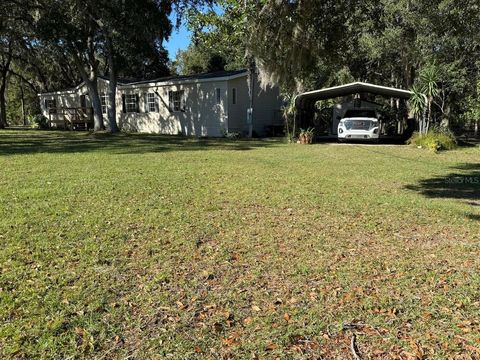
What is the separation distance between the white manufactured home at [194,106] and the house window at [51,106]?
4006mm

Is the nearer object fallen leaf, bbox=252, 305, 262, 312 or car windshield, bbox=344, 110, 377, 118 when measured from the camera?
fallen leaf, bbox=252, 305, 262, 312

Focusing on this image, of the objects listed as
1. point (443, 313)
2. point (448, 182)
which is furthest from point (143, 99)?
point (443, 313)

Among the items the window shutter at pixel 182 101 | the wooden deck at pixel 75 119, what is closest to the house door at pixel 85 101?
the wooden deck at pixel 75 119

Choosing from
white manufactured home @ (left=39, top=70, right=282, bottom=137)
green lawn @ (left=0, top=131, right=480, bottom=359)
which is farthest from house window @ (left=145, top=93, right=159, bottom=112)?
green lawn @ (left=0, top=131, right=480, bottom=359)

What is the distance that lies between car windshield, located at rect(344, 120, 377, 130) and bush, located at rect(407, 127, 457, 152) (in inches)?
75.0

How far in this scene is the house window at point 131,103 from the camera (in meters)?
25.7

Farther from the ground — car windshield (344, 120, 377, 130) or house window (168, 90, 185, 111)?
house window (168, 90, 185, 111)

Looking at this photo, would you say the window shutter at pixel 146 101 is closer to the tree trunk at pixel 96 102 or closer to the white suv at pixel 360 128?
the tree trunk at pixel 96 102

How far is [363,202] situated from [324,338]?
4424mm

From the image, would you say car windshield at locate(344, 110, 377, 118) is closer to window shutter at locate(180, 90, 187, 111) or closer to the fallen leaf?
window shutter at locate(180, 90, 187, 111)

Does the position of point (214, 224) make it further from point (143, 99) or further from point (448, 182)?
point (143, 99)

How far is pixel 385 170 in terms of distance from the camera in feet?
35.6

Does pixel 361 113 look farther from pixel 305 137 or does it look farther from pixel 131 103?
pixel 131 103

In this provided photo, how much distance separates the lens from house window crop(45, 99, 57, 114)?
31.5 metres
